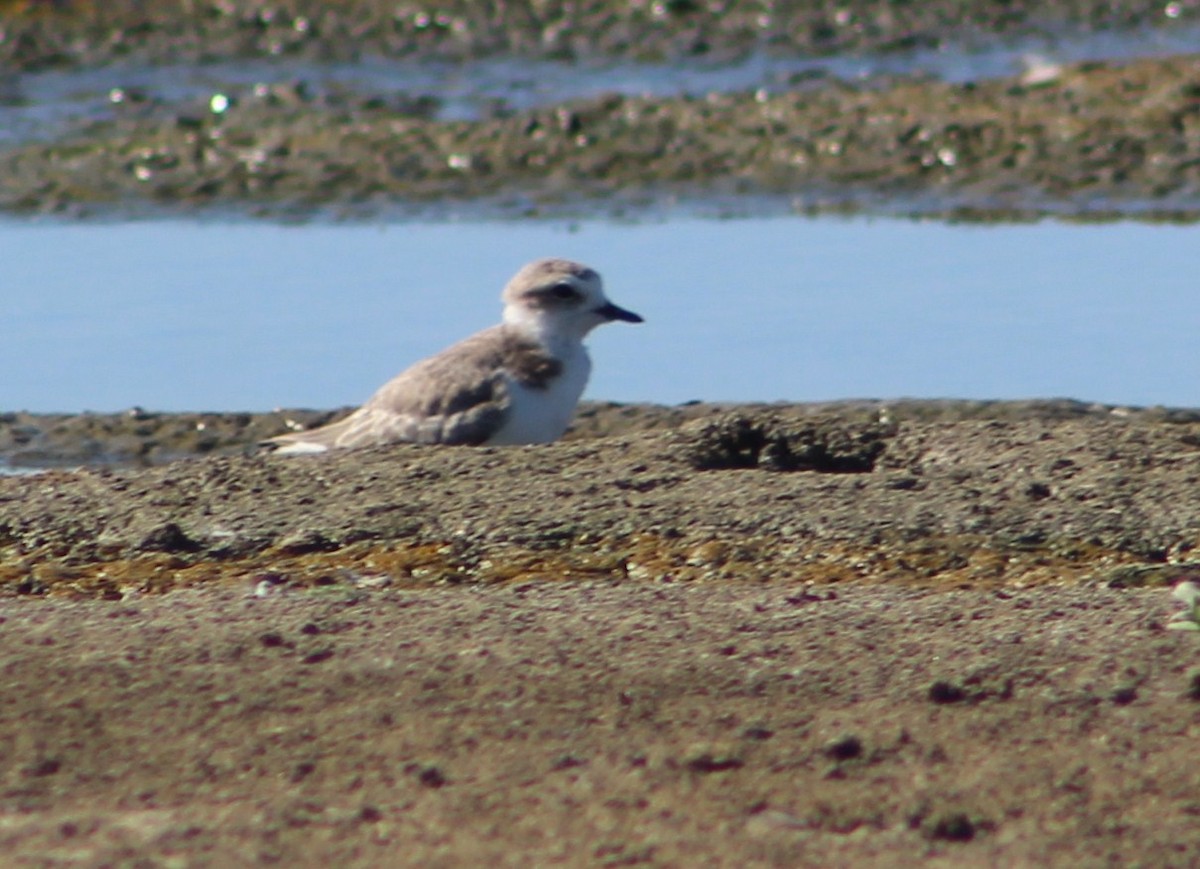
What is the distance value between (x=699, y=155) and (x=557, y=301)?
5.62 metres

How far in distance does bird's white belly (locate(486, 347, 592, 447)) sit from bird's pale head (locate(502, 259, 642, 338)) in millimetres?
173

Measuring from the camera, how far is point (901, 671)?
438cm

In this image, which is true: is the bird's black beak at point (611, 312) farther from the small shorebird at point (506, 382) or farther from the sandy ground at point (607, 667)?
the sandy ground at point (607, 667)

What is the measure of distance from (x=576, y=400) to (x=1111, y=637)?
3.70 meters

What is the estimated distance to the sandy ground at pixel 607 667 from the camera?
378 centimetres

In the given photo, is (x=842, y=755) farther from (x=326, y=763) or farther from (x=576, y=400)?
(x=576, y=400)

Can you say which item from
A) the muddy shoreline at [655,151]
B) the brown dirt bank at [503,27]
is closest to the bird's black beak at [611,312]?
the muddy shoreline at [655,151]

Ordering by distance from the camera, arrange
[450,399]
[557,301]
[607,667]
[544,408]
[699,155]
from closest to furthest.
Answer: [607,667] → [450,399] → [544,408] → [557,301] → [699,155]

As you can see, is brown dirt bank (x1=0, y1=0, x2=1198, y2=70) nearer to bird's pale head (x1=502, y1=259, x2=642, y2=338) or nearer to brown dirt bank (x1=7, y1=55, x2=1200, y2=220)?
brown dirt bank (x1=7, y1=55, x2=1200, y2=220)

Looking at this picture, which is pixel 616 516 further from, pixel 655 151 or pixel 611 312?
pixel 655 151

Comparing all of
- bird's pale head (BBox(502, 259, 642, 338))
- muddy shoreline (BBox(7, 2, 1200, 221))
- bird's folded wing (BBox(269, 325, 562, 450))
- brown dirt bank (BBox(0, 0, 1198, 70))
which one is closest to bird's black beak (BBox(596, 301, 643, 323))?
bird's pale head (BBox(502, 259, 642, 338))

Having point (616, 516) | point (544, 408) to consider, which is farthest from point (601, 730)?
point (544, 408)

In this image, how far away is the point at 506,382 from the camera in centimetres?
782

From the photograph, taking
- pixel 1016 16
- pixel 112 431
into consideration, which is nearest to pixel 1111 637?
pixel 112 431
